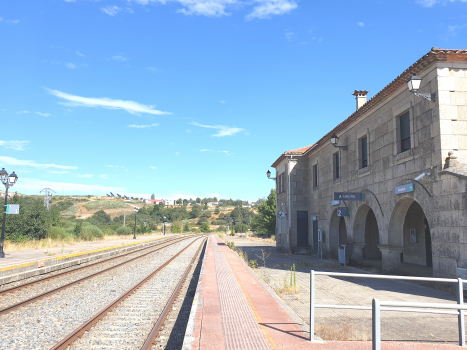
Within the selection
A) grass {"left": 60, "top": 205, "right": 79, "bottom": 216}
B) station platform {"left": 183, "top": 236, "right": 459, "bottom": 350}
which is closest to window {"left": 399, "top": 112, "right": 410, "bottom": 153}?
station platform {"left": 183, "top": 236, "right": 459, "bottom": 350}

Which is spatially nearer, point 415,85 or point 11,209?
point 415,85

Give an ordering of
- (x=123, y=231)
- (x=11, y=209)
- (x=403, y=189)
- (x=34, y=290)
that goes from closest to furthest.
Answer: (x=34, y=290)
(x=403, y=189)
(x=11, y=209)
(x=123, y=231)

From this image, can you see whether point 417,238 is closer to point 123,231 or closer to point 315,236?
point 315,236

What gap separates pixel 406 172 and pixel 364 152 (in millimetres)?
4299

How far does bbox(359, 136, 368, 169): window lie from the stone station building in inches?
1.8

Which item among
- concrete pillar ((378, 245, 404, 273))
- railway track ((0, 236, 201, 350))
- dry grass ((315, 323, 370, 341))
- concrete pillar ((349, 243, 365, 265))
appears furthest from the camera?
concrete pillar ((349, 243, 365, 265))

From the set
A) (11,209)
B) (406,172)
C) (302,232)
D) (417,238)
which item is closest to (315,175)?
(302,232)

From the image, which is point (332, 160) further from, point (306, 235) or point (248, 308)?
point (248, 308)

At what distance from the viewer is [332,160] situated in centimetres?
1917

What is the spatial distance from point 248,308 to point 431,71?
8764mm

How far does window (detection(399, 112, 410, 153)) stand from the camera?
1215cm

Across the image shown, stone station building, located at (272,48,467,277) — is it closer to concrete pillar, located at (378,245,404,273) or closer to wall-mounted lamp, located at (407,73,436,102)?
concrete pillar, located at (378,245,404,273)

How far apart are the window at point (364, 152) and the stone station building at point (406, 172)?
0.04m

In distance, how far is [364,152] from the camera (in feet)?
52.1
